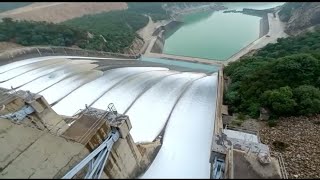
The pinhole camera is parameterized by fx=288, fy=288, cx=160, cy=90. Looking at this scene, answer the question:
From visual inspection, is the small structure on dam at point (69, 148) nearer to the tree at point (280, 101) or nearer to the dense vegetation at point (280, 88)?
the dense vegetation at point (280, 88)

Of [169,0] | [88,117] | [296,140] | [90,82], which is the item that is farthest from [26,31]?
[169,0]

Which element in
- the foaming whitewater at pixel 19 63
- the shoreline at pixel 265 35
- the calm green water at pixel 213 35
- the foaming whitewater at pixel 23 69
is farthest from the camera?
the calm green water at pixel 213 35

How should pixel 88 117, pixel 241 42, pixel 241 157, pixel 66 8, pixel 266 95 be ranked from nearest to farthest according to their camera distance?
pixel 241 157 → pixel 88 117 → pixel 266 95 → pixel 241 42 → pixel 66 8

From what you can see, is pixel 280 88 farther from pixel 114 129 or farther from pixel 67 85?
pixel 67 85

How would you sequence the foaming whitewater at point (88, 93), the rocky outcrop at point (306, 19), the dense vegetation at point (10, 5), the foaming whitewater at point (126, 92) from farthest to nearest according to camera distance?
the dense vegetation at point (10, 5) < the rocky outcrop at point (306, 19) < the foaming whitewater at point (126, 92) < the foaming whitewater at point (88, 93)

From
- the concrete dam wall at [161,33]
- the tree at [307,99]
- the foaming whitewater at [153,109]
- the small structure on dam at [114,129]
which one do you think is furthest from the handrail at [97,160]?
the concrete dam wall at [161,33]

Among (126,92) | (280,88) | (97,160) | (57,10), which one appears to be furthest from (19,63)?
(57,10)

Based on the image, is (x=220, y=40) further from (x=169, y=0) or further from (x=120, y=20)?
(x=169, y=0)
